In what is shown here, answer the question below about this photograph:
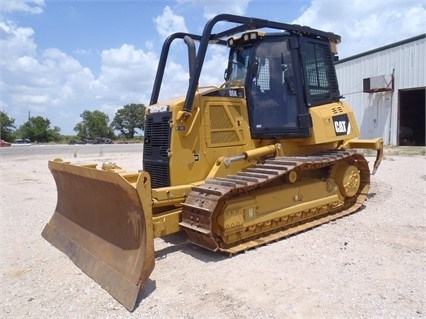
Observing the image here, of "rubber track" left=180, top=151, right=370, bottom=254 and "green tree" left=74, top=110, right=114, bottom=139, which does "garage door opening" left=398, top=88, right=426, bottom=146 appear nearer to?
"rubber track" left=180, top=151, right=370, bottom=254

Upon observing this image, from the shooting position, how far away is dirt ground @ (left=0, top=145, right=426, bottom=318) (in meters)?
3.69

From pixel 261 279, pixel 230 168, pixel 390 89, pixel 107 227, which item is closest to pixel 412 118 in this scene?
pixel 390 89

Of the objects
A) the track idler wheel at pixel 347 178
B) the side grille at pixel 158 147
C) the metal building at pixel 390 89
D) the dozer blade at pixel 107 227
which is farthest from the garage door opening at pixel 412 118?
the dozer blade at pixel 107 227

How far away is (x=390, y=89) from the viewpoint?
70.0 feet

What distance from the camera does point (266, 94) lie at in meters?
6.38

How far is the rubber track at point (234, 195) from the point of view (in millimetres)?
4949

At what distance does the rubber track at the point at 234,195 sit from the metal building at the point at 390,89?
54.0 feet

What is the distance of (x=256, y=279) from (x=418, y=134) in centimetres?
2473

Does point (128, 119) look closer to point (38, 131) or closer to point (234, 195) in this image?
point (38, 131)

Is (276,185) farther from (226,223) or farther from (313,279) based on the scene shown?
(313,279)

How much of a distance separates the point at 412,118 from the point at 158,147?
23346 millimetres

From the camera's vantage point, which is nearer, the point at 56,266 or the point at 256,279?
the point at 256,279

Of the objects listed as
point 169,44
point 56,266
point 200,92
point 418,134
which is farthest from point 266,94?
point 418,134

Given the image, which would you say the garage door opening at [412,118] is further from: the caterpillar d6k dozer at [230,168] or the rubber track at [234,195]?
the rubber track at [234,195]
